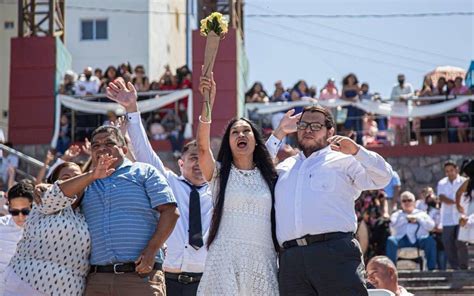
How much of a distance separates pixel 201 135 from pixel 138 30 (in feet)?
95.9

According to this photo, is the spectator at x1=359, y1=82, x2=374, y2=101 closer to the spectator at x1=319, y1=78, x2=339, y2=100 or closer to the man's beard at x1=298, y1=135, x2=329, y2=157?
the spectator at x1=319, y1=78, x2=339, y2=100

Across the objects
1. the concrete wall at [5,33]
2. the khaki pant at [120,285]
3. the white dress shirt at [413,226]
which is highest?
the concrete wall at [5,33]

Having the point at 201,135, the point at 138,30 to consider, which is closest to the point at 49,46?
the point at 138,30

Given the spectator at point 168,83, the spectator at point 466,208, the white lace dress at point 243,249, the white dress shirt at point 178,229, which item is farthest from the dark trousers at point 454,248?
the white lace dress at point 243,249

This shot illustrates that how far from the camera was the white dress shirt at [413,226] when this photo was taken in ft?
52.6

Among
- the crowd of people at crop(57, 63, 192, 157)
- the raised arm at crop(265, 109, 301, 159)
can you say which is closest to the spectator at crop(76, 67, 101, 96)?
the crowd of people at crop(57, 63, 192, 157)

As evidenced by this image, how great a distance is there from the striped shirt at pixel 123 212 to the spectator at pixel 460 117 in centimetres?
1497

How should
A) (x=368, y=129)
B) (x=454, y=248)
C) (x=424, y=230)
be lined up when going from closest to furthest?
1. (x=454, y=248)
2. (x=424, y=230)
3. (x=368, y=129)

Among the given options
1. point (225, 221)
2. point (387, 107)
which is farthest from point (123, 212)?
point (387, 107)

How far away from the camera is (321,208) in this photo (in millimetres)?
7418

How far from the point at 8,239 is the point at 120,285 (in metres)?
2.40

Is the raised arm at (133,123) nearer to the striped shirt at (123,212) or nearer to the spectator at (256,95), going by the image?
the striped shirt at (123,212)

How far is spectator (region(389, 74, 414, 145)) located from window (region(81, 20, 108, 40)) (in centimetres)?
1662

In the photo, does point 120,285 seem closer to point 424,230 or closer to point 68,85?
point 424,230
